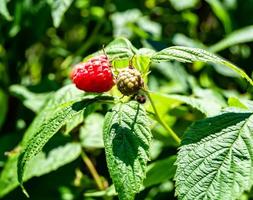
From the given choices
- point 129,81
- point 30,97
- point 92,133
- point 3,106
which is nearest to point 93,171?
point 92,133

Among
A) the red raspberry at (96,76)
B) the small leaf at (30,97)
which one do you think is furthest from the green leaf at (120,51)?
the small leaf at (30,97)

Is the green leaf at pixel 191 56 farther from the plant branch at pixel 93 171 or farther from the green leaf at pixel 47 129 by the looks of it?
the plant branch at pixel 93 171

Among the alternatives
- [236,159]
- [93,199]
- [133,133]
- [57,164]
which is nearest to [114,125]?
[133,133]

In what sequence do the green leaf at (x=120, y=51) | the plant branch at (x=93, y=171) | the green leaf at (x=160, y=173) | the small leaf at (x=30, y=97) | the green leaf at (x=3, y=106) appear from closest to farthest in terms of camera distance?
1. the green leaf at (x=120, y=51)
2. the green leaf at (x=160, y=173)
3. the plant branch at (x=93, y=171)
4. the small leaf at (x=30, y=97)
5. the green leaf at (x=3, y=106)

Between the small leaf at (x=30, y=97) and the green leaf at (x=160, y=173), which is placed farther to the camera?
the small leaf at (x=30, y=97)

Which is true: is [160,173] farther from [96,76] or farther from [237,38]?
[237,38]

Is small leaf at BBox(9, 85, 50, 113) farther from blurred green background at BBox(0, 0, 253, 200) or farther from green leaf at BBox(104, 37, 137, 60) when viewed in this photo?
green leaf at BBox(104, 37, 137, 60)

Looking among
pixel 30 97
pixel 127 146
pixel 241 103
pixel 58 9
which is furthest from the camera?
pixel 30 97
